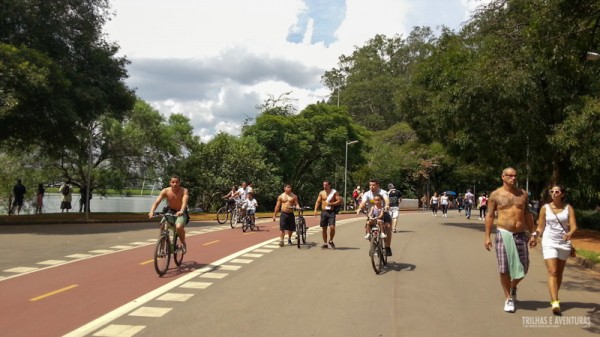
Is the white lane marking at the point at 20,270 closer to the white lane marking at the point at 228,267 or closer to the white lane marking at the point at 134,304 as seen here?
the white lane marking at the point at 134,304

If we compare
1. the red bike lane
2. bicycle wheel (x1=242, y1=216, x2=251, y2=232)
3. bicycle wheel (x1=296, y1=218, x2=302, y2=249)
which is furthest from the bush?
the red bike lane

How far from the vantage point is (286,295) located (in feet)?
24.1

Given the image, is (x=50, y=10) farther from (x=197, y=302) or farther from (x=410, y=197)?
(x=410, y=197)

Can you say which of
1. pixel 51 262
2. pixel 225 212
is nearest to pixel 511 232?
pixel 51 262

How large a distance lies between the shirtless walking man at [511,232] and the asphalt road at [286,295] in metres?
0.44

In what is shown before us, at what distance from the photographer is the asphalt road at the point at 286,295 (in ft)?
18.8

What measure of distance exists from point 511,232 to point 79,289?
20.2 feet

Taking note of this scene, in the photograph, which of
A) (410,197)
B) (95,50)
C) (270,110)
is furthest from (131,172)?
(410,197)

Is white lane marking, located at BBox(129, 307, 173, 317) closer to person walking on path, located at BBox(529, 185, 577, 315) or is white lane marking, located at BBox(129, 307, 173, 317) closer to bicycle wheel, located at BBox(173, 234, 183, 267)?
bicycle wheel, located at BBox(173, 234, 183, 267)

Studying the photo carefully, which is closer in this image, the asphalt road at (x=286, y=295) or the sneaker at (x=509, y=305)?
the asphalt road at (x=286, y=295)

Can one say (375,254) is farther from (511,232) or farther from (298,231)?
(298,231)

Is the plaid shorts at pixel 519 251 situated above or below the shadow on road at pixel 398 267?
above

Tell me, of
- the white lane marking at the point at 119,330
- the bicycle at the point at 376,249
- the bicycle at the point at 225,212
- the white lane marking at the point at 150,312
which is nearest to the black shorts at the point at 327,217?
the bicycle at the point at 376,249

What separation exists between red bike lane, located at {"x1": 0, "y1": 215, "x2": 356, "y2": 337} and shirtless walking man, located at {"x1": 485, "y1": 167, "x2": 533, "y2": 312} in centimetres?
496
